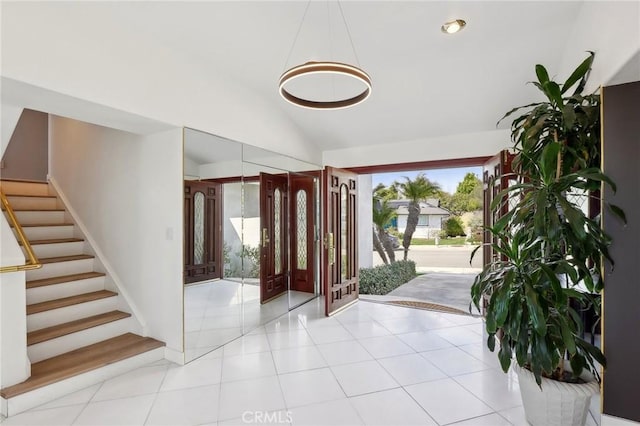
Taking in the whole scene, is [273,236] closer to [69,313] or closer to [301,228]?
[301,228]

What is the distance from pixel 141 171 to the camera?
134 inches

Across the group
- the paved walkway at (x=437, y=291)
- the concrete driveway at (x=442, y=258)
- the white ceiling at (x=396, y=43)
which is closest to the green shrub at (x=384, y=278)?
the paved walkway at (x=437, y=291)

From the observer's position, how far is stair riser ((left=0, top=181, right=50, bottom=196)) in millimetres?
4562

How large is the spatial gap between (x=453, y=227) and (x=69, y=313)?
13.2m

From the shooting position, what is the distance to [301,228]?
5.71 m

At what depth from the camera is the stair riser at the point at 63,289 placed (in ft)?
10.7

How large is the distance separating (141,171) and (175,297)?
140cm

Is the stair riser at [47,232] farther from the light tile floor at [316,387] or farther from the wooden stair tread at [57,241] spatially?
the light tile floor at [316,387]

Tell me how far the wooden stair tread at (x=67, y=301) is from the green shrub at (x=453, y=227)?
1259 centimetres

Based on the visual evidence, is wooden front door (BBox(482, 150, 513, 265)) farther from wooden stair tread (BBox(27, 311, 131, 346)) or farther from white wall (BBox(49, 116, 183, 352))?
wooden stair tread (BBox(27, 311, 131, 346))

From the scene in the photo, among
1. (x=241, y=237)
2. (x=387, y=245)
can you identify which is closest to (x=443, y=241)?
(x=387, y=245)

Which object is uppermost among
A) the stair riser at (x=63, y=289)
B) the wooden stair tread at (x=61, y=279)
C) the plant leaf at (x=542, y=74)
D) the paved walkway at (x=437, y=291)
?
the plant leaf at (x=542, y=74)

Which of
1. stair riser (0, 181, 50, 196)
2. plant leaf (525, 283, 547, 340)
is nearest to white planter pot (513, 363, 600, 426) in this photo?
plant leaf (525, 283, 547, 340)

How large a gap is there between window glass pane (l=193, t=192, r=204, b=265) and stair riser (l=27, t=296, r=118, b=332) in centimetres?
116
